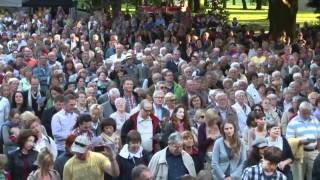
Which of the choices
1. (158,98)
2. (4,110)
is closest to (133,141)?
(158,98)

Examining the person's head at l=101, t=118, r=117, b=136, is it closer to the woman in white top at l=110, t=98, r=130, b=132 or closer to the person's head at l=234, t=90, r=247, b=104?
the woman in white top at l=110, t=98, r=130, b=132

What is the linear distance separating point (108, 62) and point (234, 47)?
4.67 meters

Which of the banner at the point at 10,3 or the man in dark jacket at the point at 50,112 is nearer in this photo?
the man in dark jacket at the point at 50,112

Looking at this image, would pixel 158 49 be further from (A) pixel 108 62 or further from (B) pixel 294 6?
(B) pixel 294 6

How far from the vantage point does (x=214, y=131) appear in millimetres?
10672

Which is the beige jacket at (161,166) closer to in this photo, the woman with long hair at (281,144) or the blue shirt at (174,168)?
the blue shirt at (174,168)

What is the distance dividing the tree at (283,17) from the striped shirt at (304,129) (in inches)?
664

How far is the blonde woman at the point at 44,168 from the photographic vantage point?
27.4ft

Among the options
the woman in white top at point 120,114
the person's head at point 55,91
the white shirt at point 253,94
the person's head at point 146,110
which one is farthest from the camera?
the white shirt at point 253,94

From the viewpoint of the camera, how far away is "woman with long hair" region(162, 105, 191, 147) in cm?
1086

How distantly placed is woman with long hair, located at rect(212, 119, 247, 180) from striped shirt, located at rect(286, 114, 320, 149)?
1.77 m

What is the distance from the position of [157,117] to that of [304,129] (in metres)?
2.11

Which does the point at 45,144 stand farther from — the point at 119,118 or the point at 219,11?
the point at 219,11

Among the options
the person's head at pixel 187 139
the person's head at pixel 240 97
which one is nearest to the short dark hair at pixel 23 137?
the person's head at pixel 187 139
